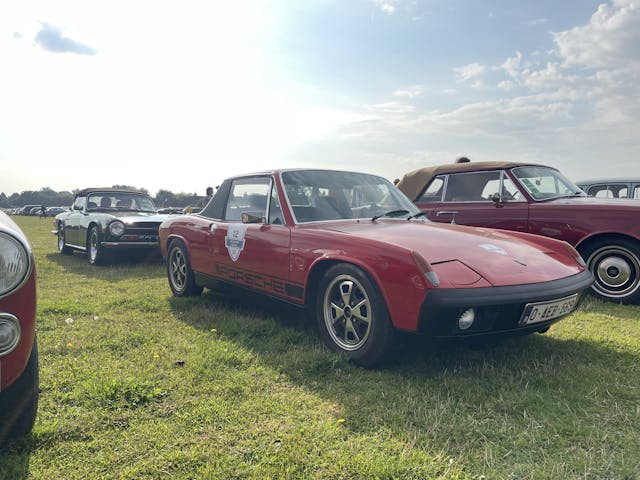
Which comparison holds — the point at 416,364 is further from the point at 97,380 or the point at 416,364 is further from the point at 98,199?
the point at 98,199

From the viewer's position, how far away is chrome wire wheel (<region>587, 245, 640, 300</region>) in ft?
16.5

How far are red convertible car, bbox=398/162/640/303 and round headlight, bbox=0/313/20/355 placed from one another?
378 centimetres

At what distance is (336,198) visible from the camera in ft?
12.8

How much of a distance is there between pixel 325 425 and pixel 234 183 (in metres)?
3.00

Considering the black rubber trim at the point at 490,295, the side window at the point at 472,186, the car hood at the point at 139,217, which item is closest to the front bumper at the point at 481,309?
the black rubber trim at the point at 490,295

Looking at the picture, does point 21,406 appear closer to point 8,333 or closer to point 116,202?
point 8,333

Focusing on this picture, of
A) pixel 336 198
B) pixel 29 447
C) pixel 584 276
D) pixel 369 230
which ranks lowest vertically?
pixel 29 447

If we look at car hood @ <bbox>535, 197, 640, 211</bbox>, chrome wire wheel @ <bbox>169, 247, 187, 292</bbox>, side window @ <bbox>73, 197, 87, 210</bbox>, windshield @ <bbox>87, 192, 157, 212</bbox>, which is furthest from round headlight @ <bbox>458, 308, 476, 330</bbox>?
side window @ <bbox>73, 197, 87, 210</bbox>

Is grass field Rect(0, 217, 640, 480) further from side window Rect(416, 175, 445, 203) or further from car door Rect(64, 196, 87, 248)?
car door Rect(64, 196, 87, 248)

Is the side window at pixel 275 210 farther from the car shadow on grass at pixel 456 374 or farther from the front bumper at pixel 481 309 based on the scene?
the front bumper at pixel 481 309

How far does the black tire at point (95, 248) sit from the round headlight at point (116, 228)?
0.30m

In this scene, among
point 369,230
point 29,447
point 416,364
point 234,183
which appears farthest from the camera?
point 234,183

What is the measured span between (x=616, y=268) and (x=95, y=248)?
7826 millimetres

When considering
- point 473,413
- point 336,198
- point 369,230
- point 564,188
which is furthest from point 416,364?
point 564,188
